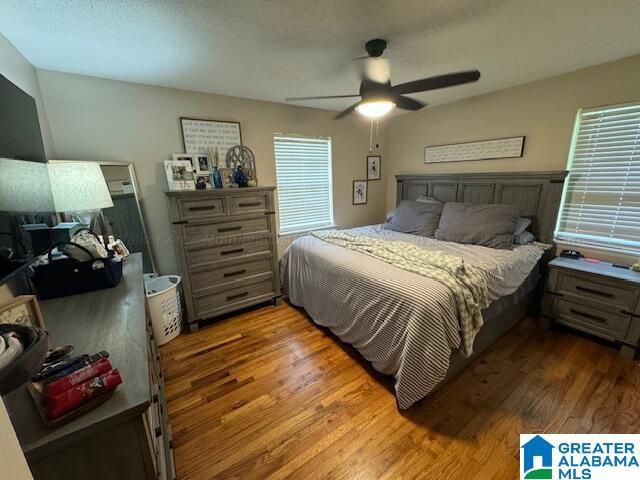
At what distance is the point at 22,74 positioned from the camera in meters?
1.66

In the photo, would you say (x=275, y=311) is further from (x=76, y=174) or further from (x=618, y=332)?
(x=618, y=332)

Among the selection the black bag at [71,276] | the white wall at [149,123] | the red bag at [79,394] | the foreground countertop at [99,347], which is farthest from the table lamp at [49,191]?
the red bag at [79,394]

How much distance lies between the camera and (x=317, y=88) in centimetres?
249

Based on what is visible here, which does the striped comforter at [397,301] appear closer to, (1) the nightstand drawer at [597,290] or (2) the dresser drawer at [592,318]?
(1) the nightstand drawer at [597,290]

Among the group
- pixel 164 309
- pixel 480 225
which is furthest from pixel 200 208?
pixel 480 225

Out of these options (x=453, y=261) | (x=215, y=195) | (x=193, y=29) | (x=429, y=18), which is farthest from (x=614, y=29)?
(x=215, y=195)

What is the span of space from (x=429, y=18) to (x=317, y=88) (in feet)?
4.07

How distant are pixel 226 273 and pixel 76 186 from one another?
127 cm

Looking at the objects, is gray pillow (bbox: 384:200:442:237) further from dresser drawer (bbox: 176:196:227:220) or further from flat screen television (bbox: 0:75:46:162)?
flat screen television (bbox: 0:75:46:162)

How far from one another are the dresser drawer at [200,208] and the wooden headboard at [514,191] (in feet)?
8.40

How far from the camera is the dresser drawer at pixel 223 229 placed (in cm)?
230

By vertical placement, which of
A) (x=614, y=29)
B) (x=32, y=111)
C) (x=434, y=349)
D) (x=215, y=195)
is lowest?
(x=434, y=349)

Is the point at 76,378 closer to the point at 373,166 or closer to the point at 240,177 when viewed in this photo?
the point at 240,177

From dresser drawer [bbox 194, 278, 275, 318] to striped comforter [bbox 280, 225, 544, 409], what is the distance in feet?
1.05
